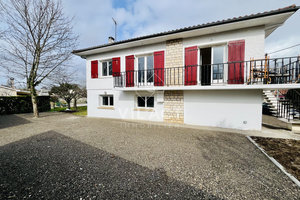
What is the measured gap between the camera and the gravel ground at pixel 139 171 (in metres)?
1.87

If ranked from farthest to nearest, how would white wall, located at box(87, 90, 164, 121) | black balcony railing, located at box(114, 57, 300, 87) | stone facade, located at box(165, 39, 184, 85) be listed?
white wall, located at box(87, 90, 164, 121) → stone facade, located at box(165, 39, 184, 85) → black balcony railing, located at box(114, 57, 300, 87)

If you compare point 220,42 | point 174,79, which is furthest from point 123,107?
point 220,42

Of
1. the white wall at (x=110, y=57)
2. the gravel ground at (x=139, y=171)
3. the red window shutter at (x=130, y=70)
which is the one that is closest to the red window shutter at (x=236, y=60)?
the gravel ground at (x=139, y=171)

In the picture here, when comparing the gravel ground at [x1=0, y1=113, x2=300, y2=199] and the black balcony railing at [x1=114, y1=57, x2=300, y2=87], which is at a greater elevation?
the black balcony railing at [x1=114, y1=57, x2=300, y2=87]

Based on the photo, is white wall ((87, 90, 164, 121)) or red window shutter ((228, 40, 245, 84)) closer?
red window shutter ((228, 40, 245, 84))

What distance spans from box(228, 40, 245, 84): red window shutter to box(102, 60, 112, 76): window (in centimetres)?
740

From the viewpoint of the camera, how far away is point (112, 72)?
26.5 feet

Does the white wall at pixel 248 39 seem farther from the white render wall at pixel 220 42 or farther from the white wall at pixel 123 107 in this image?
the white wall at pixel 123 107

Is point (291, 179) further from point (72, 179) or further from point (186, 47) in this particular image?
point (186, 47)

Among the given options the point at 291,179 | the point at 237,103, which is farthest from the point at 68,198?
the point at 237,103

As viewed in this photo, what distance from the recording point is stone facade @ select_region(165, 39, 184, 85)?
6.38m

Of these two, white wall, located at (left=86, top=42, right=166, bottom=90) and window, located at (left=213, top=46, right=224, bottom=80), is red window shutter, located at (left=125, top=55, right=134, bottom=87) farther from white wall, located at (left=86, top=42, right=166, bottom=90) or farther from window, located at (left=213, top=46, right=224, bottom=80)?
window, located at (left=213, top=46, right=224, bottom=80)

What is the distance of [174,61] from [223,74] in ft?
8.51

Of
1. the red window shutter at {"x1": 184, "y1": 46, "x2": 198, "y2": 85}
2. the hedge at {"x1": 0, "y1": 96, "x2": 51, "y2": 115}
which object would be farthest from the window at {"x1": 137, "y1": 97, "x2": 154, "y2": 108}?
the hedge at {"x1": 0, "y1": 96, "x2": 51, "y2": 115}
